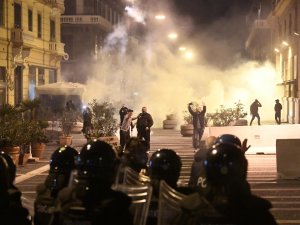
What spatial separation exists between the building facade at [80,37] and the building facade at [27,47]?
9317mm

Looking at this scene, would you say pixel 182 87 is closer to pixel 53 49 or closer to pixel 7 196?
pixel 53 49

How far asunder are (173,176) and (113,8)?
57996mm

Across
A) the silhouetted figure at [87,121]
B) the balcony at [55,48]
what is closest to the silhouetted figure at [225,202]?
the silhouetted figure at [87,121]

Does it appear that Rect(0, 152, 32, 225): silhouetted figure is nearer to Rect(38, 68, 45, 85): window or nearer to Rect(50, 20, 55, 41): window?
Rect(38, 68, 45, 85): window

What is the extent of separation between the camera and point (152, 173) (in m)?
4.69

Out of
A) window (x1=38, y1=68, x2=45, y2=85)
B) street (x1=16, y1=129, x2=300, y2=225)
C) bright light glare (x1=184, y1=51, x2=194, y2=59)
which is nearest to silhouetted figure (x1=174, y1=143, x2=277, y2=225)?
street (x1=16, y1=129, x2=300, y2=225)

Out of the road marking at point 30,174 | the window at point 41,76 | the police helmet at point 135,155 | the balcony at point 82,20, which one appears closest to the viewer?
the police helmet at point 135,155

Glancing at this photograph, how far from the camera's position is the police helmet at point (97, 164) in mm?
3719

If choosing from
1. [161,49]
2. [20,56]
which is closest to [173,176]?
[20,56]

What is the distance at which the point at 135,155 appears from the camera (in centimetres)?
704

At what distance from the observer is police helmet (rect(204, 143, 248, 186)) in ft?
11.3

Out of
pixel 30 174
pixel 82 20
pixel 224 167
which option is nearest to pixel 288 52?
pixel 82 20

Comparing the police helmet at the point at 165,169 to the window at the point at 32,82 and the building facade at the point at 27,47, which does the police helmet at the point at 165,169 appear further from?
the window at the point at 32,82

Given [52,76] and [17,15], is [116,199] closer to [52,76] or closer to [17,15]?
[17,15]
